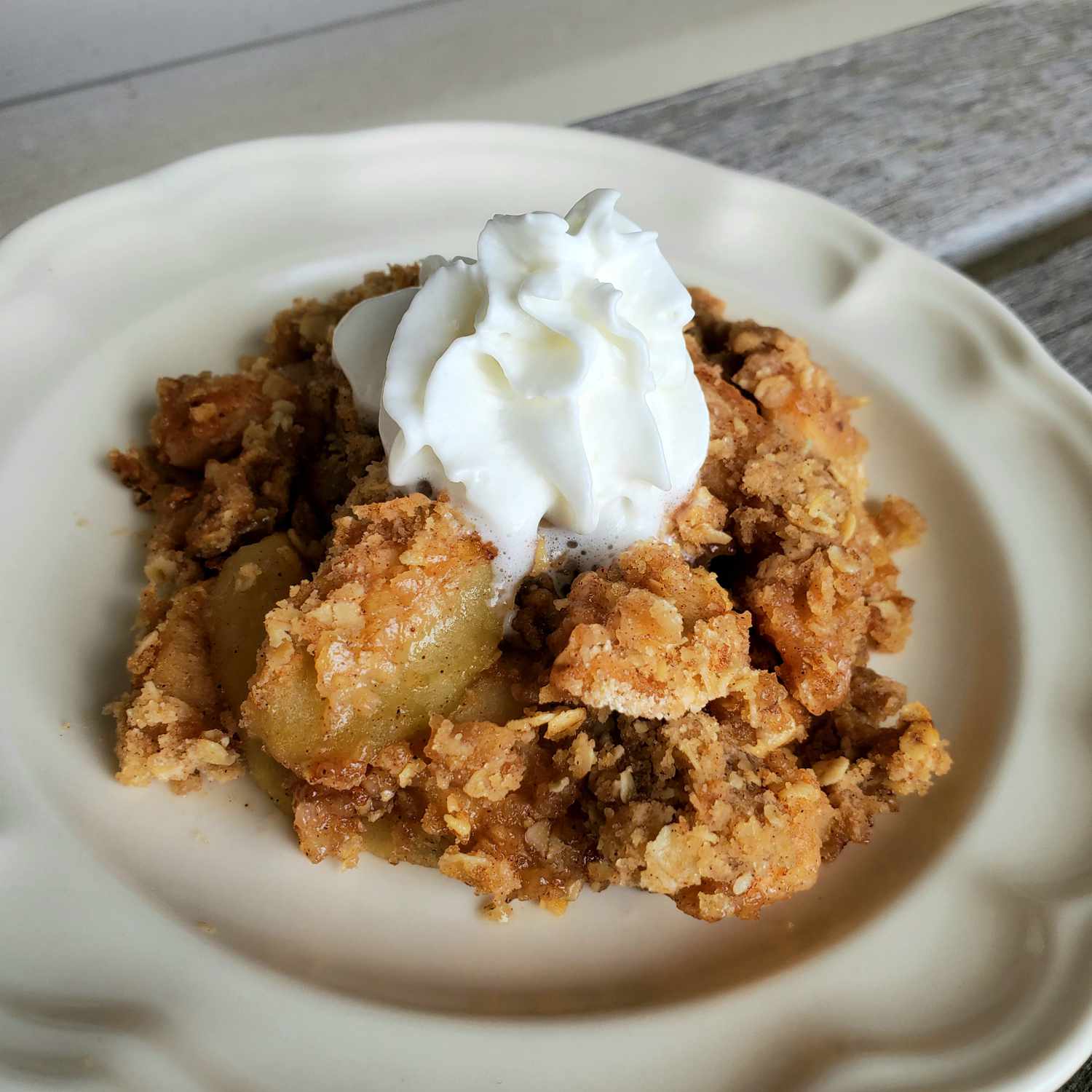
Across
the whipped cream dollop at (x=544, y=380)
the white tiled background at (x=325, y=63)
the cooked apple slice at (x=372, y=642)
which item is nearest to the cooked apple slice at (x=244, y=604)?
the cooked apple slice at (x=372, y=642)

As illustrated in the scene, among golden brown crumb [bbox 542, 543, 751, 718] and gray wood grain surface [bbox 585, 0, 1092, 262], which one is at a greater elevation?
golden brown crumb [bbox 542, 543, 751, 718]

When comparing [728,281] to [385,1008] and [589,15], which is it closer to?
[385,1008]

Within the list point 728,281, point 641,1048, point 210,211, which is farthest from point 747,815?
point 210,211

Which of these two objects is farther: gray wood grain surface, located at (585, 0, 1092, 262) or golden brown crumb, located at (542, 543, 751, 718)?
gray wood grain surface, located at (585, 0, 1092, 262)

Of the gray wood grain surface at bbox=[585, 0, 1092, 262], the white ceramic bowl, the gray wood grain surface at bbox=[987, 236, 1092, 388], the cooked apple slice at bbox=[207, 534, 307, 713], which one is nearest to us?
the white ceramic bowl

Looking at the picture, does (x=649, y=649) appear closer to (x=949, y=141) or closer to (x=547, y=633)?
(x=547, y=633)

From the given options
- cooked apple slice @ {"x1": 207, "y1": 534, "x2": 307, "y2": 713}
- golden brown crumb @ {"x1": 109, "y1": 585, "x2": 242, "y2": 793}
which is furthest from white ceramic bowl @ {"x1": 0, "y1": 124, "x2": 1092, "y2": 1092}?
cooked apple slice @ {"x1": 207, "y1": 534, "x2": 307, "y2": 713}

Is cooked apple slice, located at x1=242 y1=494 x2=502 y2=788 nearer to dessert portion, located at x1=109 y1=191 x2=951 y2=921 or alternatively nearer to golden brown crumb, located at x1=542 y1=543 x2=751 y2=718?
dessert portion, located at x1=109 y1=191 x2=951 y2=921
